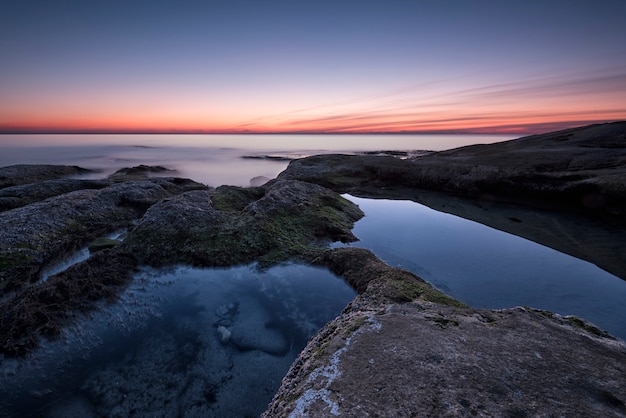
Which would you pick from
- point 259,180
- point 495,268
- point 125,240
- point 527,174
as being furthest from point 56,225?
point 527,174

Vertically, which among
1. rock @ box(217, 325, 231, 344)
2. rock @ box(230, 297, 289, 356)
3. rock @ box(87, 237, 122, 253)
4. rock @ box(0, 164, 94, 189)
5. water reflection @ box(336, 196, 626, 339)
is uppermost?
rock @ box(0, 164, 94, 189)

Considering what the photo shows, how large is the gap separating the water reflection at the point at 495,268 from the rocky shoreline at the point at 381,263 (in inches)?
93.1

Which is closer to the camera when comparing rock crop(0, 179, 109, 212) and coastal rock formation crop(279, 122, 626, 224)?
rock crop(0, 179, 109, 212)

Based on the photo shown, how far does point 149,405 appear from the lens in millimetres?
8805

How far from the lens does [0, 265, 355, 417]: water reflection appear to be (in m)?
8.89

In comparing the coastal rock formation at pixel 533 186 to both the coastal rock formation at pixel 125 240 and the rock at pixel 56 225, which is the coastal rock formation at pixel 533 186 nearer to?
the coastal rock formation at pixel 125 240

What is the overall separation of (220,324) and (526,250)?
851 inches

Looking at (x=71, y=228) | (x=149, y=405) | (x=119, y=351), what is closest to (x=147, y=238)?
(x=71, y=228)

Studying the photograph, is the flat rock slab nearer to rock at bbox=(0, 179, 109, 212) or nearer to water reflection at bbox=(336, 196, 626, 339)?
water reflection at bbox=(336, 196, 626, 339)

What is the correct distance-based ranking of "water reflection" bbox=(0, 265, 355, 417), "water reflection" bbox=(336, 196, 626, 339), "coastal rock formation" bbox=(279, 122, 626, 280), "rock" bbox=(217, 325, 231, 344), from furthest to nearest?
"coastal rock formation" bbox=(279, 122, 626, 280), "water reflection" bbox=(336, 196, 626, 339), "rock" bbox=(217, 325, 231, 344), "water reflection" bbox=(0, 265, 355, 417)

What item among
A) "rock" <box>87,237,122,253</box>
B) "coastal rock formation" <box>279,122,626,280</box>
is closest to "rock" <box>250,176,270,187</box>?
"coastal rock formation" <box>279,122,626,280</box>

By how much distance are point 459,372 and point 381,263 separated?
10.7 m

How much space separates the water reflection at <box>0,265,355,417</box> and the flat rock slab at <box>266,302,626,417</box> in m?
3.42

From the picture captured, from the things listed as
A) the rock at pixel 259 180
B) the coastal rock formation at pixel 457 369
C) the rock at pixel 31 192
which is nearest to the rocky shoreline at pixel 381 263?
the coastal rock formation at pixel 457 369
